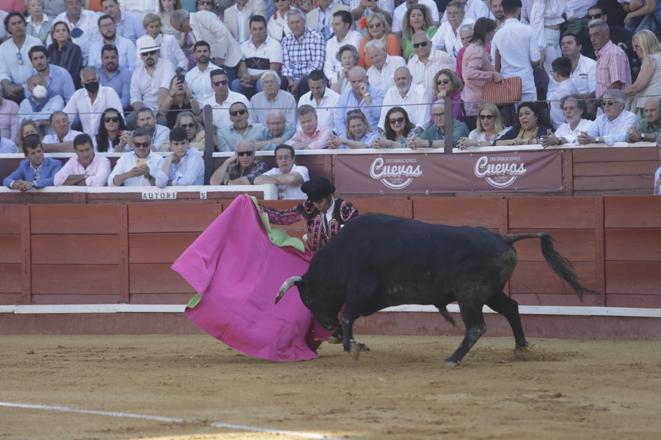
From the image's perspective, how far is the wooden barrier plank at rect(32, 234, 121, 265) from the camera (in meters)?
11.5

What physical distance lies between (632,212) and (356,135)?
280cm

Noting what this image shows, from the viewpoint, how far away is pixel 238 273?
893cm

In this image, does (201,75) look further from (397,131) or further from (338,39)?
(397,131)

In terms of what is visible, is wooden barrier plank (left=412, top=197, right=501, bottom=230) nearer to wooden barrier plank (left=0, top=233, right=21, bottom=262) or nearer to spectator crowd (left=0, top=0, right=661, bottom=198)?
spectator crowd (left=0, top=0, right=661, bottom=198)

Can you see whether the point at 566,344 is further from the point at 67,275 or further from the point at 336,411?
the point at 67,275

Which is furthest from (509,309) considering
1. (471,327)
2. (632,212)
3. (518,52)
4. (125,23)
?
(125,23)

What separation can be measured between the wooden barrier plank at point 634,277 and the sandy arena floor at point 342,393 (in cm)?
46

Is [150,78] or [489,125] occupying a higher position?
[150,78]

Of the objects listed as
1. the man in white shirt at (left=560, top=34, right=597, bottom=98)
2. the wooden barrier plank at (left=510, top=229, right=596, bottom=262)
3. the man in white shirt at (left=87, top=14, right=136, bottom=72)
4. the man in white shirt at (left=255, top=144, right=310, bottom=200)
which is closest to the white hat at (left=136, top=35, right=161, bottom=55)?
the man in white shirt at (left=87, top=14, right=136, bottom=72)

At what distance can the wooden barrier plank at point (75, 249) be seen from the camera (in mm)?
11547

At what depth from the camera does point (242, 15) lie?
44.3ft

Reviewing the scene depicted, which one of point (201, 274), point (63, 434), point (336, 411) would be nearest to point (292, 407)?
point (336, 411)

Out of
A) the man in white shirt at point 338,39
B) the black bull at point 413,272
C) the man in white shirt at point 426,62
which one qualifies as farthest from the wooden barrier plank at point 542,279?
the man in white shirt at point 338,39

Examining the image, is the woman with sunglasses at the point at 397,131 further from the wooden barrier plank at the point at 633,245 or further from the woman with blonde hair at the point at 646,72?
the wooden barrier plank at the point at 633,245
